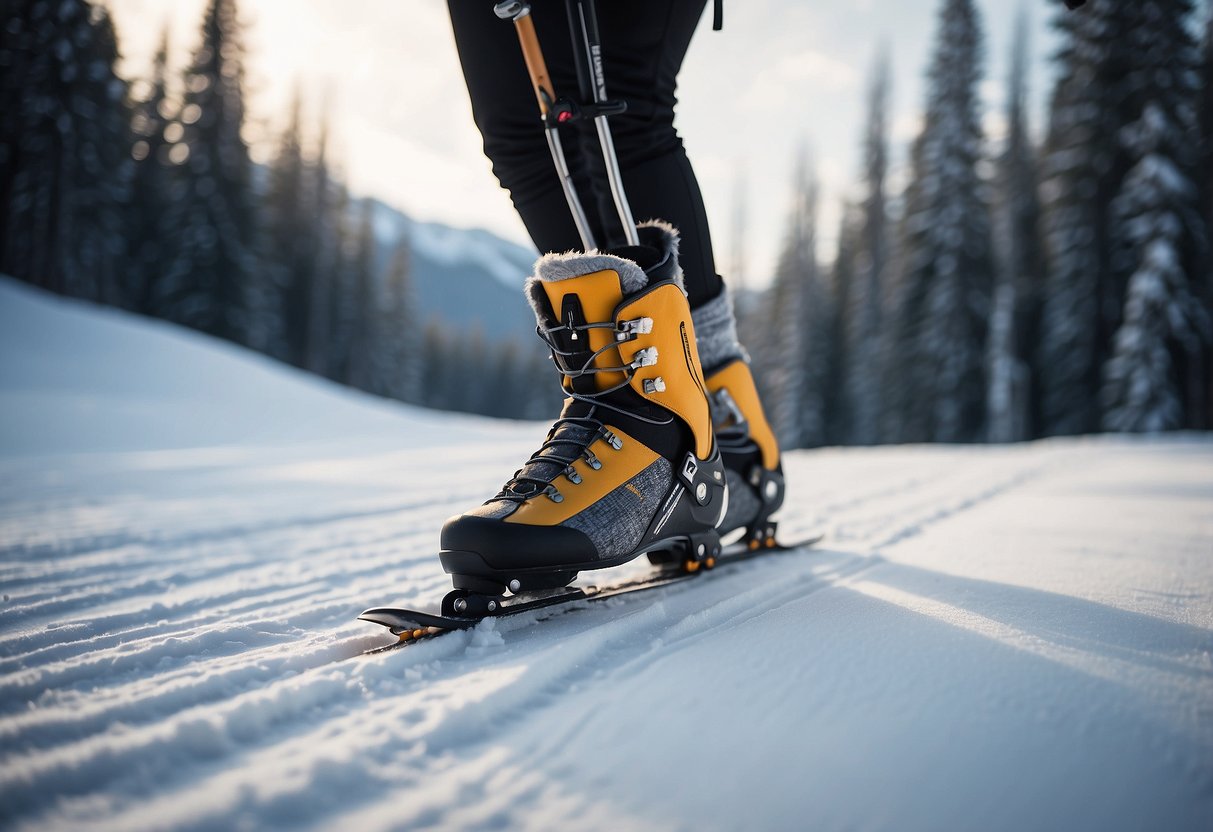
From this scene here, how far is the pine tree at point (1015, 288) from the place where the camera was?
10.7 metres

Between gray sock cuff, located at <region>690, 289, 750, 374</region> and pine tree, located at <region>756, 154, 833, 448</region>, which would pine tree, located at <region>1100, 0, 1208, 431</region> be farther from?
gray sock cuff, located at <region>690, 289, 750, 374</region>

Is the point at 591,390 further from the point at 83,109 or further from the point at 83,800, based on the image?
the point at 83,109

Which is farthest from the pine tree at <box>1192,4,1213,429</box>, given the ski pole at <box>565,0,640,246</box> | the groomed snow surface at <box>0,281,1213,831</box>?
the ski pole at <box>565,0,640,246</box>

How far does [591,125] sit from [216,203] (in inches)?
663

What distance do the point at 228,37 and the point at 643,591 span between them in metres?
19.4

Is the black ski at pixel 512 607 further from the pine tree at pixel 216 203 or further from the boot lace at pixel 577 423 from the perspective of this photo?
the pine tree at pixel 216 203

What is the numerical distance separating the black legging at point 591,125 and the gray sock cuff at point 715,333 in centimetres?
5

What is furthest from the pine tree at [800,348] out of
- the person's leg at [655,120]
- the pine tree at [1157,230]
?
the person's leg at [655,120]

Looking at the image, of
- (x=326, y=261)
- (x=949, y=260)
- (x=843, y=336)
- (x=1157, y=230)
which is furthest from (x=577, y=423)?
(x=326, y=261)

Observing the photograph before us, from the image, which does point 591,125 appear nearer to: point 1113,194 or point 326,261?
point 1113,194

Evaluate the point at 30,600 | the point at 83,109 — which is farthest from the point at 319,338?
the point at 30,600

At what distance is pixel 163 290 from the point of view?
14.7m

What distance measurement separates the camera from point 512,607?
2.37 feet

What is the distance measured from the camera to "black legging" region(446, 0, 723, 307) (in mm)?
906
